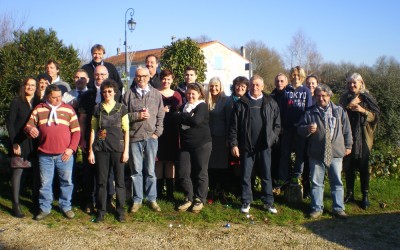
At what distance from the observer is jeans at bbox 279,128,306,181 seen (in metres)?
6.86

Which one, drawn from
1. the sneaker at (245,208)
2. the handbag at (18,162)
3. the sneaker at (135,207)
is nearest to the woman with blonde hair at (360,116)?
Answer: the sneaker at (245,208)

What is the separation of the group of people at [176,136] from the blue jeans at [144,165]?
2 cm

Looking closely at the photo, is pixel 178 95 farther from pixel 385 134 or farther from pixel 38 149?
pixel 385 134

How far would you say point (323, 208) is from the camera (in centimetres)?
664

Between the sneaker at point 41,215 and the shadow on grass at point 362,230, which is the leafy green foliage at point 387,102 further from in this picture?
the sneaker at point 41,215

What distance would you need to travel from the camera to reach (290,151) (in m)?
7.01

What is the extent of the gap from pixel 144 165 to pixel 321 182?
8.69 ft

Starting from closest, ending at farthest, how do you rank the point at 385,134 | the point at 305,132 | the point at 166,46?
the point at 305,132, the point at 385,134, the point at 166,46

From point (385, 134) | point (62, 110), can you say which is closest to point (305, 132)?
point (62, 110)

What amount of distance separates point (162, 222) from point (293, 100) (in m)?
2.77

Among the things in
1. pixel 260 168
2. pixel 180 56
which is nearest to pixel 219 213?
pixel 260 168

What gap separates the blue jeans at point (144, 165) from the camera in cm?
627

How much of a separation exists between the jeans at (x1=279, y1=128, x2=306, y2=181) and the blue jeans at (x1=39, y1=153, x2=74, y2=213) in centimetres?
328

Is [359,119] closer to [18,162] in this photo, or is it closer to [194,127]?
[194,127]
